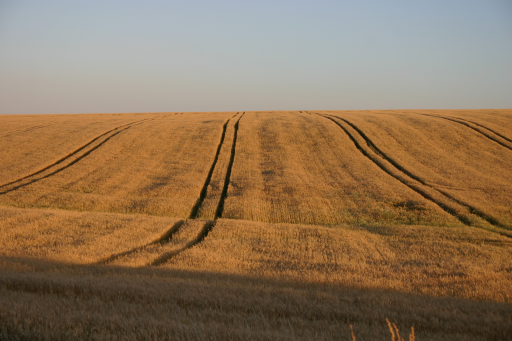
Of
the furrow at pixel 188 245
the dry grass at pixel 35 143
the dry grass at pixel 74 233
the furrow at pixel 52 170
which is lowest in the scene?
the furrow at pixel 188 245

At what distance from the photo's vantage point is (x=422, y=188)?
19.4m

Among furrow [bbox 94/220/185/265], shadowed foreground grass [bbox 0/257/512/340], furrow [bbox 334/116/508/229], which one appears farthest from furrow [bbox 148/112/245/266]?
furrow [bbox 334/116/508/229]

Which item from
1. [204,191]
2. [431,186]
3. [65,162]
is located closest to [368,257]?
[431,186]

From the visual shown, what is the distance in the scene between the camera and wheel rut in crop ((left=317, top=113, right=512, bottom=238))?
15472mm

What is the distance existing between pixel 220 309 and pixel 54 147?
96.3 ft

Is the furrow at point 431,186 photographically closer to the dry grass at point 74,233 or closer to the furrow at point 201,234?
the furrow at point 201,234

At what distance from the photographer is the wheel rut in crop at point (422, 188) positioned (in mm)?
15472

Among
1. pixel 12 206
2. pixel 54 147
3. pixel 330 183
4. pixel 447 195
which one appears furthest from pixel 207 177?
pixel 54 147

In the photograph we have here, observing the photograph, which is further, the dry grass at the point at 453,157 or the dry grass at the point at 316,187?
the dry grass at the point at 453,157

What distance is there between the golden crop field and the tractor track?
0.68 ft

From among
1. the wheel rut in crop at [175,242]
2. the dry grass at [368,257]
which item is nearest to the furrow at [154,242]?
the wheel rut in crop at [175,242]

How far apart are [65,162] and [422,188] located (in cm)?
2401

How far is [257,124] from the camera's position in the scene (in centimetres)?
3769

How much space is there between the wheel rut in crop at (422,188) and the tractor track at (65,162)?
866 inches
